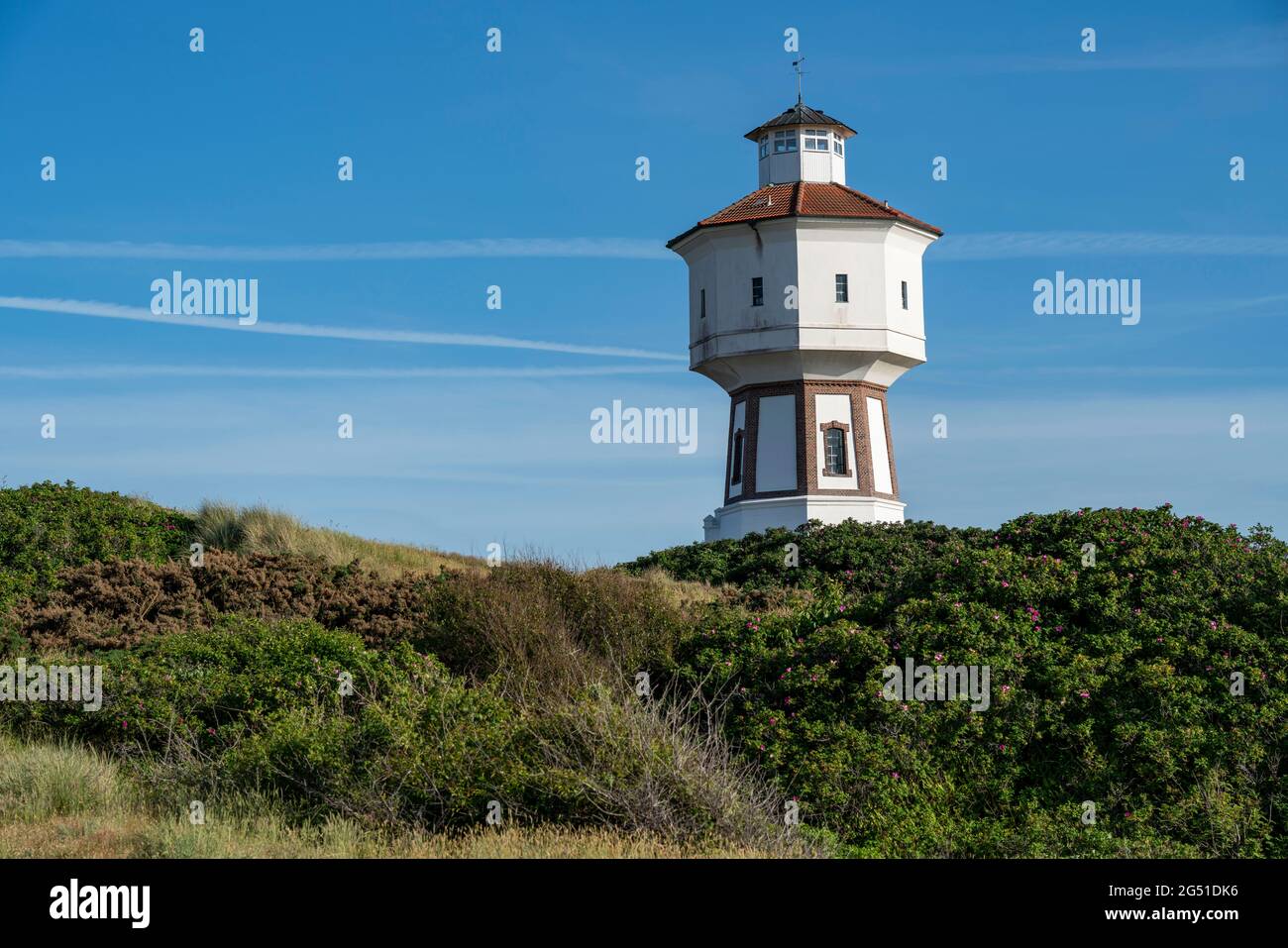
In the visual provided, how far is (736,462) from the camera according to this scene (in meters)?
45.5

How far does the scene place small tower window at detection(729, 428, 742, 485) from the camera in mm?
45188

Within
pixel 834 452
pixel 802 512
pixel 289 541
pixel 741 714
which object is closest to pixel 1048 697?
pixel 741 714

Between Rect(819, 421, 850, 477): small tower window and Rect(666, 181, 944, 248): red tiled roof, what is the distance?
21.3ft

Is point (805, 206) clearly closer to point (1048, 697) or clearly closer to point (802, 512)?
Result: point (802, 512)

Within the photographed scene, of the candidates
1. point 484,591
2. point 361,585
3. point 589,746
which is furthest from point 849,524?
point 589,746

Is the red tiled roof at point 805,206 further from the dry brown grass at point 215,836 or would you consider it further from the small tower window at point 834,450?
the dry brown grass at point 215,836

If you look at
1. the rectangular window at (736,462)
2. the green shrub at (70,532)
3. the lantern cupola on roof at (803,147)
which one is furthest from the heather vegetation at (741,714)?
the lantern cupola on roof at (803,147)

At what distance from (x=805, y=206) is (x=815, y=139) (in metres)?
3.95

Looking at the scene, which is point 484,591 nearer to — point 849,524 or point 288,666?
point 288,666

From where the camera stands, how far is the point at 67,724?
17.1m

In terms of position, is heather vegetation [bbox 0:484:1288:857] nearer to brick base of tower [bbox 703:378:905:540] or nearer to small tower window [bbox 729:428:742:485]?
brick base of tower [bbox 703:378:905:540]

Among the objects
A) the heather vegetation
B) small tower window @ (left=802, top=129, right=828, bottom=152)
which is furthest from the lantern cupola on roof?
the heather vegetation

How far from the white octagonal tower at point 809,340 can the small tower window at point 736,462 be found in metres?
0.08
